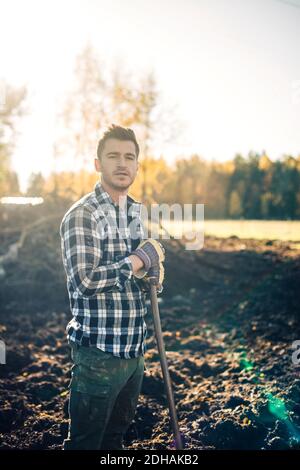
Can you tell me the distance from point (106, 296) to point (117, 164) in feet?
2.53

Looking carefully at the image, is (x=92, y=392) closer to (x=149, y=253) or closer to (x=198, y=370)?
(x=149, y=253)

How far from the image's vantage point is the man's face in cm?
241

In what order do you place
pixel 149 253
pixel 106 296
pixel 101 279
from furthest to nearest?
pixel 149 253, pixel 106 296, pixel 101 279

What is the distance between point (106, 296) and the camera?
2.30m

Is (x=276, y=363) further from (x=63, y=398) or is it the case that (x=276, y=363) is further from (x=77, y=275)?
(x=77, y=275)

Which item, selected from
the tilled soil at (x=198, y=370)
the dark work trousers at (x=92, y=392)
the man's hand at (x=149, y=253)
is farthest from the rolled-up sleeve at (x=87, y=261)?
the tilled soil at (x=198, y=370)

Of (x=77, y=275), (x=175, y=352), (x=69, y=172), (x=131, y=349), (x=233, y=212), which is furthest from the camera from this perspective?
(x=233, y=212)

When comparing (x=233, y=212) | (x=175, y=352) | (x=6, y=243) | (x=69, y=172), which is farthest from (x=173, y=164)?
(x=175, y=352)

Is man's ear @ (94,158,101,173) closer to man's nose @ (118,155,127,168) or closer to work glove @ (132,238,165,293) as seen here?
man's nose @ (118,155,127,168)

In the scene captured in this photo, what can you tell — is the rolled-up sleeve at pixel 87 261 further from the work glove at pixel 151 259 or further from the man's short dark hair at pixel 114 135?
the man's short dark hair at pixel 114 135

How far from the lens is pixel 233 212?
5997 centimetres

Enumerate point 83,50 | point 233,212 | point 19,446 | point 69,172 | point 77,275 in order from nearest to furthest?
point 77,275, point 19,446, point 83,50, point 69,172, point 233,212

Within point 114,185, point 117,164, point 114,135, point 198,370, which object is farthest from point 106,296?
point 198,370

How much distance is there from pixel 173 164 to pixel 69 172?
42.6 metres
